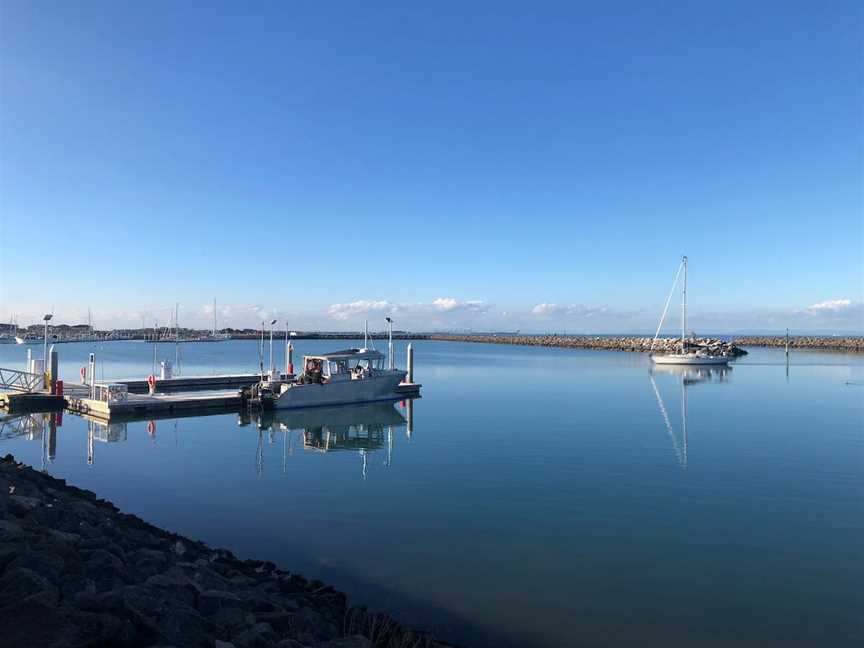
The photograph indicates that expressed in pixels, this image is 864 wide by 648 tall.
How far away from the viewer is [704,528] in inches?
503

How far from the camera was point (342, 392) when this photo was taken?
105 ft

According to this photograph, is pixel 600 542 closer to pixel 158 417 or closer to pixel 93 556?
pixel 93 556

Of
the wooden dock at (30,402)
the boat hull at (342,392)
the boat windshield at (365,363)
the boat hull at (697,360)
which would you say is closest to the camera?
the wooden dock at (30,402)

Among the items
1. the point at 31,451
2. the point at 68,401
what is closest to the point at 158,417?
the point at 68,401

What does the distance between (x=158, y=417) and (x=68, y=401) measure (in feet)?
16.4

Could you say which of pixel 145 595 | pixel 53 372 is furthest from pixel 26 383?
pixel 145 595

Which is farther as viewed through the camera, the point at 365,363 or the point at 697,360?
the point at 697,360

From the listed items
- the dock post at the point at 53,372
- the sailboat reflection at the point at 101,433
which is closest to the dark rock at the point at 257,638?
the sailboat reflection at the point at 101,433

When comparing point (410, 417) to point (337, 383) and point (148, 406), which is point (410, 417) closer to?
point (337, 383)

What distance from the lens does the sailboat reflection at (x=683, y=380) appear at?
21.7 m

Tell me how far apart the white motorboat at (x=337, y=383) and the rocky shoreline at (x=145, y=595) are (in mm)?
19181

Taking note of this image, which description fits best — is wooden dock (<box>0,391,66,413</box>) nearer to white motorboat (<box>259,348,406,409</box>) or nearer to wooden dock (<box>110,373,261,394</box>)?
wooden dock (<box>110,373,261,394</box>)

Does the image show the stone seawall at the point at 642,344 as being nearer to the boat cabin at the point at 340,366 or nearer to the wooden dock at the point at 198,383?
the boat cabin at the point at 340,366

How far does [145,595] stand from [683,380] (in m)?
49.8
